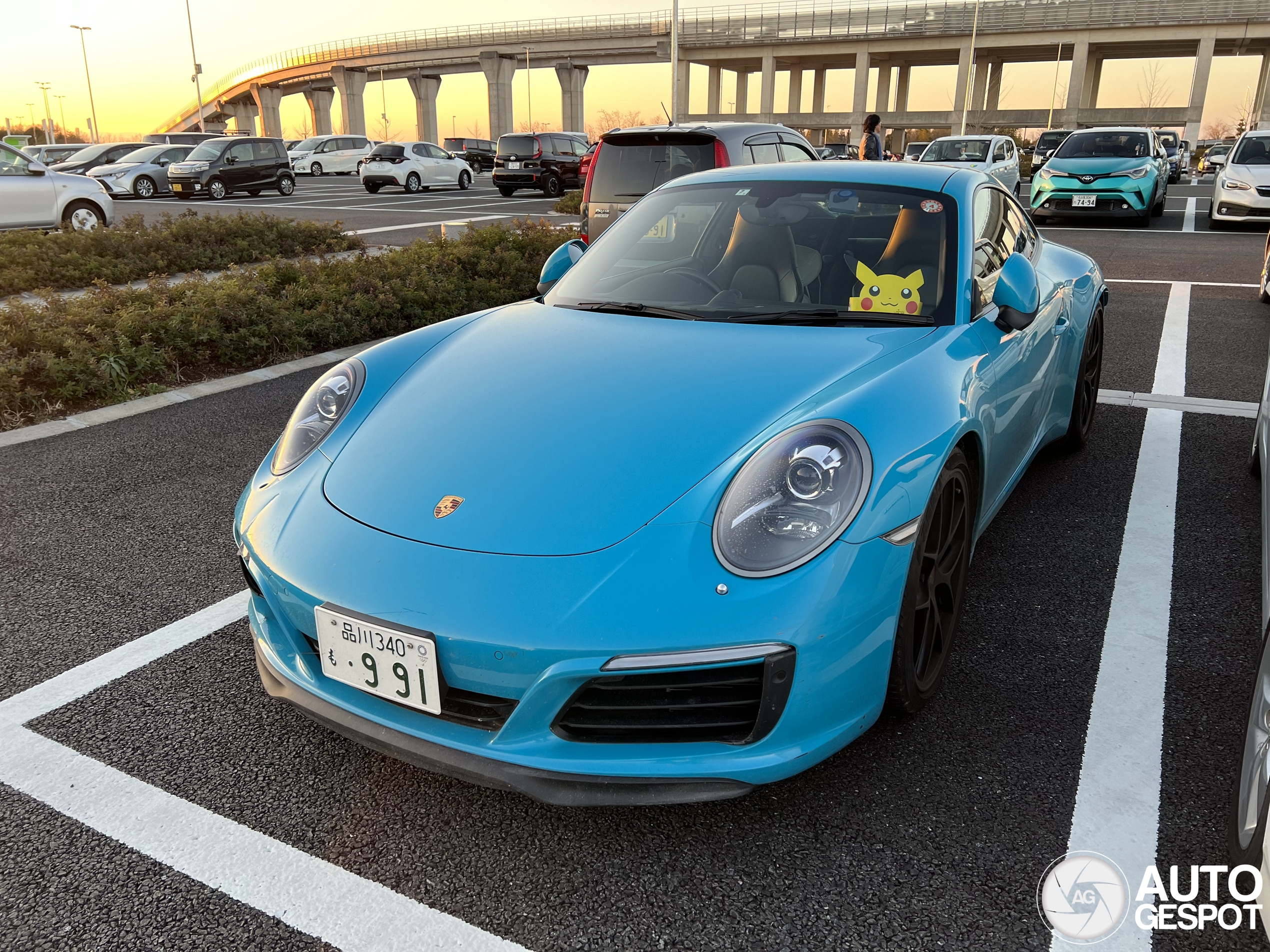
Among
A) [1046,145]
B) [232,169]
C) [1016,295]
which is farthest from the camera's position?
[1046,145]

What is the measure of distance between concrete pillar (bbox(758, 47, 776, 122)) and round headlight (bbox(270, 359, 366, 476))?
231 feet

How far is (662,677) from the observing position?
1.82 meters

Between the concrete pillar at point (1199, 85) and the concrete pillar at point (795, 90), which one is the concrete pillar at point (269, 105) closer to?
the concrete pillar at point (795, 90)

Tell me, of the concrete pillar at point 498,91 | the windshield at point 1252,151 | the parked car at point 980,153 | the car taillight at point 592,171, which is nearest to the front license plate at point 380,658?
the car taillight at point 592,171

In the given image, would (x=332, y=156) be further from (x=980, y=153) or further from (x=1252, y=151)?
(x=1252, y=151)

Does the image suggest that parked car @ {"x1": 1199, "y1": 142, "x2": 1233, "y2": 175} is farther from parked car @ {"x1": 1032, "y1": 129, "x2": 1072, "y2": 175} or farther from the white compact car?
the white compact car

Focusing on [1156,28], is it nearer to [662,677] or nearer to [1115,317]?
[1115,317]

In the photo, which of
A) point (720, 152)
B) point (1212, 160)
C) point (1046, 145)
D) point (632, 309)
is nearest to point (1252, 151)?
point (1046, 145)

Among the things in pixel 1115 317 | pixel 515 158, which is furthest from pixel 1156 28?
pixel 1115 317

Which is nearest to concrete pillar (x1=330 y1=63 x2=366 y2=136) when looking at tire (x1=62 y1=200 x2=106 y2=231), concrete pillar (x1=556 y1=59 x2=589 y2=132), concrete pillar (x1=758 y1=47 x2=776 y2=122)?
concrete pillar (x1=556 y1=59 x2=589 y2=132)

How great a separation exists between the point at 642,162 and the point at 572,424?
688 centimetres

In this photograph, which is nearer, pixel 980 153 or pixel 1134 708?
pixel 1134 708

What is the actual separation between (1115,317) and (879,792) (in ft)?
23.2

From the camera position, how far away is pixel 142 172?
866 inches
